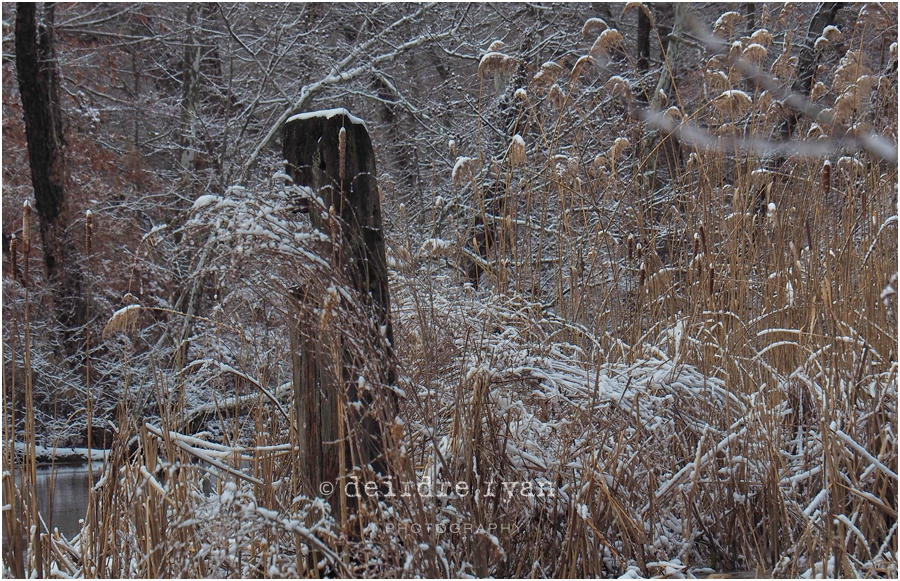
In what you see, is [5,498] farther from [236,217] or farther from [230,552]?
[236,217]

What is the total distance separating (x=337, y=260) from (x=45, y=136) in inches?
276

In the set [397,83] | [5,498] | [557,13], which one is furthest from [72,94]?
[5,498]

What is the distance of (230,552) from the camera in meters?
1.69

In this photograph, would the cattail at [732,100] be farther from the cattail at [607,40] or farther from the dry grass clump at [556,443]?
the cattail at [607,40]

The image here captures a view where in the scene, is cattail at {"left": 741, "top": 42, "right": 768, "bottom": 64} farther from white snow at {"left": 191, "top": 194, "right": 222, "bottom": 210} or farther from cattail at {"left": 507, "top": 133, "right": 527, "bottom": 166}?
white snow at {"left": 191, "top": 194, "right": 222, "bottom": 210}

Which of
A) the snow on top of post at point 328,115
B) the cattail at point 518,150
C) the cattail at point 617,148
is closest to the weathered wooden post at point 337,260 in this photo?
the snow on top of post at point 328,115

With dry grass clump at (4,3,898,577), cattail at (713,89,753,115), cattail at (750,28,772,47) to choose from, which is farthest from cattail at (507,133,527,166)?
cattail at (750,28,772,47)

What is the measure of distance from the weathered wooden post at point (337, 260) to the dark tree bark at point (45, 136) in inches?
245

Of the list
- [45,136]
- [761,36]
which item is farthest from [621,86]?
[45,136]

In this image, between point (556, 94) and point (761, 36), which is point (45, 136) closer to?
point (556, 94)

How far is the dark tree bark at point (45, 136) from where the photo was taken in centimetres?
730

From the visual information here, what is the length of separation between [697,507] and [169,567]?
4.47ft

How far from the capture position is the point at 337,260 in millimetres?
1713

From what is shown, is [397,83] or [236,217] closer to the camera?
[236,217]
